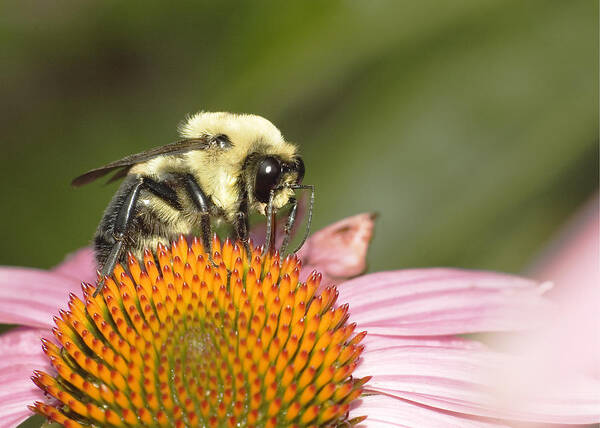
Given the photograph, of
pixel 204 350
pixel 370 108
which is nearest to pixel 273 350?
pixel 204 350

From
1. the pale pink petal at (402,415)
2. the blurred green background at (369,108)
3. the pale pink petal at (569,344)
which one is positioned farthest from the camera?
the blurred green background at (369,108)

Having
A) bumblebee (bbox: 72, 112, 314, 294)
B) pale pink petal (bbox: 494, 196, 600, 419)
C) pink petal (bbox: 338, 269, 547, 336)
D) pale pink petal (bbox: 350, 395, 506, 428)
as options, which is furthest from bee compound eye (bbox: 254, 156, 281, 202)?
pale pink petal (bbox: 494, 196, 600, 419)

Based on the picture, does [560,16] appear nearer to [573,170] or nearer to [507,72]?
[507,72]

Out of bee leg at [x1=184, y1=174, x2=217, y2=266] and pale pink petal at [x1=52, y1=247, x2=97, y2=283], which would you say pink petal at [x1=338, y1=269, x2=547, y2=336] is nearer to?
bee leg at [x1=184, y1=174, x2=217, y2=266]

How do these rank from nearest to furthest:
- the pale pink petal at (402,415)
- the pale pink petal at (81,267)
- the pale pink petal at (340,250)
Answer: the pale pink petal at (402,415) < the pale pink petal at (340,250) < the pale pink petal at (81,267)

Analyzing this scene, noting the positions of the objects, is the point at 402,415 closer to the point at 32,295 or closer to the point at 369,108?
the point at 32,295

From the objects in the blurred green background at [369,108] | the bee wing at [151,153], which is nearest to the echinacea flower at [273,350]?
the bee wing at [151,153]

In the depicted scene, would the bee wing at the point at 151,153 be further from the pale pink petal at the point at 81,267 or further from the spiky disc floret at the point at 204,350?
the pale pink petal at the point at 81,267
